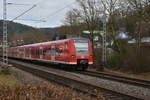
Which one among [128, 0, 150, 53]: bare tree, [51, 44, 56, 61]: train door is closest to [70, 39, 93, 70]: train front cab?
[51, 44, 56, 61]: train door

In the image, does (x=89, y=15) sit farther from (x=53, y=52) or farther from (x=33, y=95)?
(x=33, y=95)

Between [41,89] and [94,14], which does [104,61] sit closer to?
[94,14]

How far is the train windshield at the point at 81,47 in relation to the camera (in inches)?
868

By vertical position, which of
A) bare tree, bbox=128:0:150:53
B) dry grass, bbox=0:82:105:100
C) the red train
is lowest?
dry grass, bbox=0:82:105:100

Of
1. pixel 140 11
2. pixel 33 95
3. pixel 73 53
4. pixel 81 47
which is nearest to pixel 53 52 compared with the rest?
pixel 81 47

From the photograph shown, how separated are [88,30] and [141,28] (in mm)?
9745

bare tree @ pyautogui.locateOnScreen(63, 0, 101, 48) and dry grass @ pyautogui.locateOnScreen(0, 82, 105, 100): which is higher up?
bare tree @ pyautogui.locateOnScreen(63, 0, 101, 48)

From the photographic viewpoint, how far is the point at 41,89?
6969 millimetres

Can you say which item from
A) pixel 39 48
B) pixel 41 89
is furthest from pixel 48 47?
pixel 41 89

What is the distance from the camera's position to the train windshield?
22050mm

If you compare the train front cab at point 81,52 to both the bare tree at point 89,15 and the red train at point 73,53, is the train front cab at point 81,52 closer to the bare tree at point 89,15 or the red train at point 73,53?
the red train at point 73,53

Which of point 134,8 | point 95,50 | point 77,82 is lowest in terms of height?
point 77,82

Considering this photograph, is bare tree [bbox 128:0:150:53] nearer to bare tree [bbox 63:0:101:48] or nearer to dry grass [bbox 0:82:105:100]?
bare tree [bbox 63:0:101:48]

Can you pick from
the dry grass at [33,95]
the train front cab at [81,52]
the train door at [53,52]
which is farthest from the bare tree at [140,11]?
the dry grass at [33,95]
